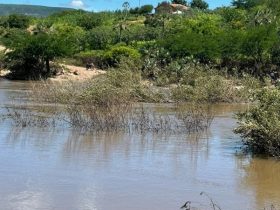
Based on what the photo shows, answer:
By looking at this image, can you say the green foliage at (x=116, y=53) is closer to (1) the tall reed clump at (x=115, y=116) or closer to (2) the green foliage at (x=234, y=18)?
(2) the green foliage at (x=234, y=18)

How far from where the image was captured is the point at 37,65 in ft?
156

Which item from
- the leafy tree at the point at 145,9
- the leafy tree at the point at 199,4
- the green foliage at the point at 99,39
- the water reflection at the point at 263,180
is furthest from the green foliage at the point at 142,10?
the water reflection at the point at 263,180

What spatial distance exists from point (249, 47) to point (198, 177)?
36.9 meters

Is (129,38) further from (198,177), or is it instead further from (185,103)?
(198,177)

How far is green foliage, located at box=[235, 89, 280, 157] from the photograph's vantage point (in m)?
13.2

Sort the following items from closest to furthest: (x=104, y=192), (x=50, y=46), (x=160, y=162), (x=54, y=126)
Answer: (x=104, y=192)
(x=160, y=162)
(x=54, y=126)
(x=50, y=46)

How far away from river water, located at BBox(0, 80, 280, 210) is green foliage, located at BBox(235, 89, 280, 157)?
0.43 meters

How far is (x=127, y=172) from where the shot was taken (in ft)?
38.6

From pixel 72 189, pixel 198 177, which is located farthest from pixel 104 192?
pixel 198 177

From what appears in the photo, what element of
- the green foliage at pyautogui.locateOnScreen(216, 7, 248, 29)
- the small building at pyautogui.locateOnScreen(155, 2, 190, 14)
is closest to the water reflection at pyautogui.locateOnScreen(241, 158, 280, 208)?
the green foliage at pyautogui.locateOnScreen(216, 7, 248, 29)

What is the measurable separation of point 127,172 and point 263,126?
3.47m

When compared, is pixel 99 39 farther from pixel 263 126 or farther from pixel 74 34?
pixel 263 126

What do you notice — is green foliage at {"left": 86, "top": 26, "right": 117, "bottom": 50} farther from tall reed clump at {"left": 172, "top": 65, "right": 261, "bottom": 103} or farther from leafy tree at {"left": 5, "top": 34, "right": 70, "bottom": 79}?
tall reed clump at {"left": 172, "top": 65, "right": 261, "bottom": 103}

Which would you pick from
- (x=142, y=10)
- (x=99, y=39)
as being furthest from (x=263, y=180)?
(x=142, y=10)
